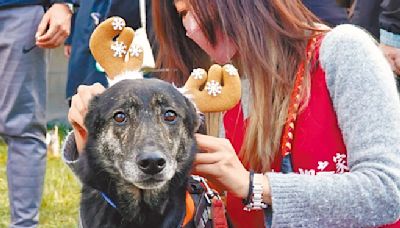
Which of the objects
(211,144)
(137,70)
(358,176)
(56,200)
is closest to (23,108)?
(56,200)

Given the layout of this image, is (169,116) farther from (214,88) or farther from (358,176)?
(358,176)

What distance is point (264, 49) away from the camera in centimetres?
221

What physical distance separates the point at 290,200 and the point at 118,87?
523 millimetres

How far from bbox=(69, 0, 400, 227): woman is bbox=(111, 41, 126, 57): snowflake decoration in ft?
0.37

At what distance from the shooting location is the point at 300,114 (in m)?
2.24

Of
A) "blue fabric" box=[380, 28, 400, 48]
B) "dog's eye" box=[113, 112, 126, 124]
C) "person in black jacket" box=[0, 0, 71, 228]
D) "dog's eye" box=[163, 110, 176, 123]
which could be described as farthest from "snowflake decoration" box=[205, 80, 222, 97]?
"person in black jacket" box=[0, 0, 71, 228]

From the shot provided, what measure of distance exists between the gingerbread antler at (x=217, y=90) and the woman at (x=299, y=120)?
0.09 metres

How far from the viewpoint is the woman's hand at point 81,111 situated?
215 centimetres

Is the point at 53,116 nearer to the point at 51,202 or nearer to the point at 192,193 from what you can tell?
the point at 51,202

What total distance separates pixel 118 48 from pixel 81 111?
203mm

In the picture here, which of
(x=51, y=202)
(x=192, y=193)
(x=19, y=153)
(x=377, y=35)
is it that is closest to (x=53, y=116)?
(x=51, y=202)

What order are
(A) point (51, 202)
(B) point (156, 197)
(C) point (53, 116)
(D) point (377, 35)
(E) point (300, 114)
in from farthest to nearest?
(C) point (53, 116) → (A) point (51, 202) → (D) point (377, 35) → (E) point (300, 114) → (B) point (156, 197)

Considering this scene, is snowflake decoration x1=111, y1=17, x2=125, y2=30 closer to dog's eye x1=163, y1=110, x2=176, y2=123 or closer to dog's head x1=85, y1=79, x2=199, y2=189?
dog's head x1=85, y1=79, x2=199, y2=189

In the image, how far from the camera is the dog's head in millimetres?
1974
